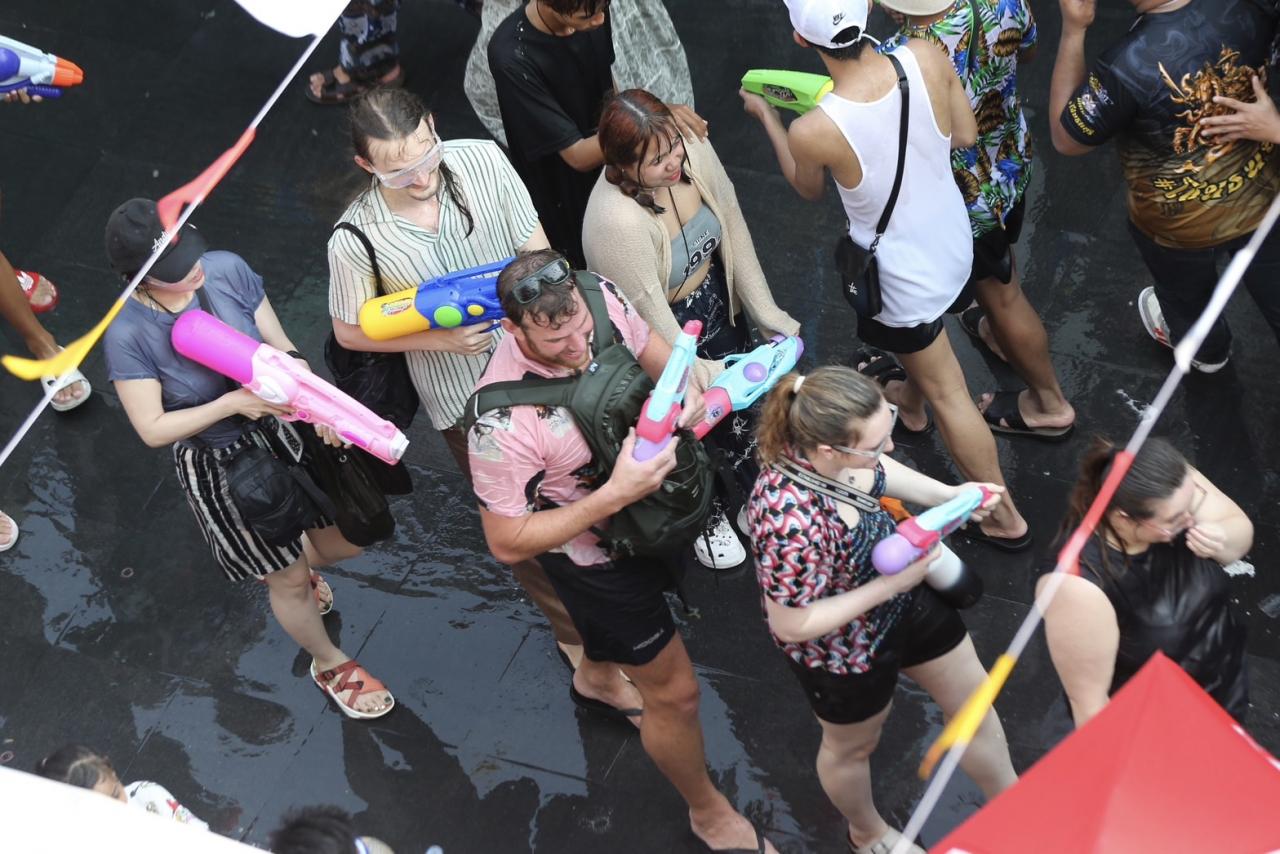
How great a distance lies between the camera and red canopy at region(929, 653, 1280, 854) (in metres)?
2.36

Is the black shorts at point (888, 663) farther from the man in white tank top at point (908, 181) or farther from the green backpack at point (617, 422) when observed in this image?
the man in white tank top at point (908, 181)

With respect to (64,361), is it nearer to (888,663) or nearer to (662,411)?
(662,411)

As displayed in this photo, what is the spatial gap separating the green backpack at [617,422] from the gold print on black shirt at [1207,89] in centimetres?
172

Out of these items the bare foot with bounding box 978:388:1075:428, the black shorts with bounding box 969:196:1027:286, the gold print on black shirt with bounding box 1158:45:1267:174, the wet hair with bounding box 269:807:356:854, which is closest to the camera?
the wet hair with bounding box 269:807:356:854

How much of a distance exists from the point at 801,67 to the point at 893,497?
3215mm

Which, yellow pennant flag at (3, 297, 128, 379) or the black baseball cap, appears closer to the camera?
yellow pennant flag at (3, 297, 128, 379)

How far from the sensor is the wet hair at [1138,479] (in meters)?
2.90

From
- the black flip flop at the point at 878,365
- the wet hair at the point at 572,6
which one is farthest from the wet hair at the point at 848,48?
the black flip flop at the point at 878,365

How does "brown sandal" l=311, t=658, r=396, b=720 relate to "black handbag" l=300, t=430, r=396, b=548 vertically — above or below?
below

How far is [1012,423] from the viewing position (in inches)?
191

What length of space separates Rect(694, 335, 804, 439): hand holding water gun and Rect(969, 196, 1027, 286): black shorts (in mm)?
903

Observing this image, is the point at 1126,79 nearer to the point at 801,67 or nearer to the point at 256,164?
the point at 801,67

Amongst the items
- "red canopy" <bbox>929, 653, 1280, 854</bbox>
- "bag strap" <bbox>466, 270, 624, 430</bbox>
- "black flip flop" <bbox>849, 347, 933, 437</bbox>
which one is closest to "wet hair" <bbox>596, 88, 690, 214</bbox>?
"bag strap" <bbox>466, 270, 624, 430</bbox>

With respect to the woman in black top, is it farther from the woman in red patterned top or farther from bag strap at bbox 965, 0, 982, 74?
bag strap at bbox 965, 0, 982, 74
